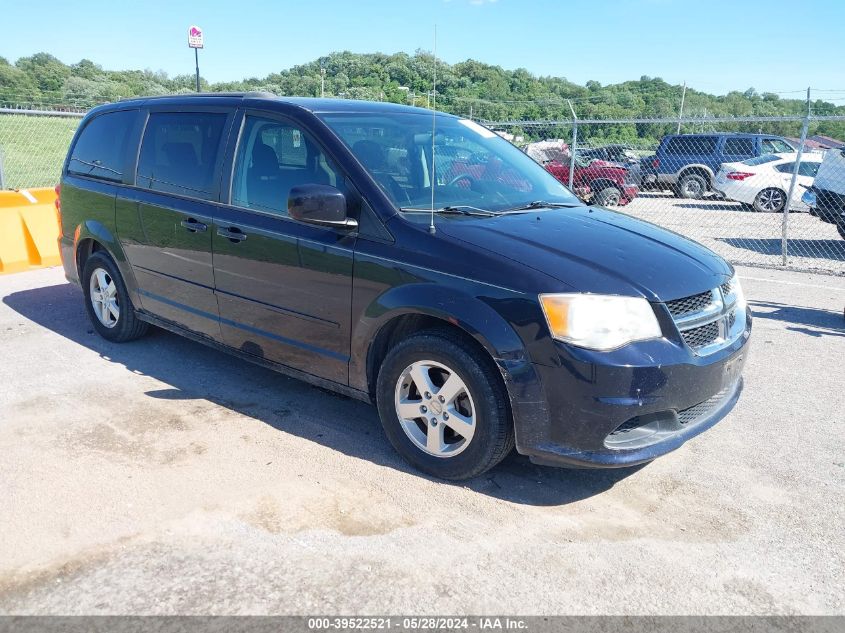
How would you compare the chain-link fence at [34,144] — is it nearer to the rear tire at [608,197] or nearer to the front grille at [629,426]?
the rear tire at [608,197]

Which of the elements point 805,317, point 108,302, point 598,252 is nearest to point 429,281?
point 598,252

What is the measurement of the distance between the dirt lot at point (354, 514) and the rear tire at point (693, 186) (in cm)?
1496

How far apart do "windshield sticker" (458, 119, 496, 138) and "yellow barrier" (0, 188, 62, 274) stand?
5.91 metres

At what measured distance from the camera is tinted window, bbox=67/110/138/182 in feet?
17.2

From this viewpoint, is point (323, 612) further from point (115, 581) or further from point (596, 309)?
point (596, 309)

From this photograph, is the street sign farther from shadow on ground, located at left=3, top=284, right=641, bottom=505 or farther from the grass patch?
shadow on ground, located at left=3, top=284, right=641, bottom=505

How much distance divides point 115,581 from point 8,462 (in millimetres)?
1360

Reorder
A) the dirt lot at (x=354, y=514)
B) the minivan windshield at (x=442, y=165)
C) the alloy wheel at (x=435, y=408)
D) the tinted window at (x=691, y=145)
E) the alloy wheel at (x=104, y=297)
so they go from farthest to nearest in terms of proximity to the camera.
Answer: the tinted window at (x=691, y=145) → the alloy wheel at (x=104, y=297) → the minivan windshield at (x=442, y=165) → the alloy wheel at (x=435, y=408) → the dirt lot at (x=354, y=514)

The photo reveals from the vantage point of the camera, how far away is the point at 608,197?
50.5 feet

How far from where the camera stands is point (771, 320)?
6754mm

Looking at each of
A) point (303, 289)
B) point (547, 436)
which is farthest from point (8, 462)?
point (547, 436)

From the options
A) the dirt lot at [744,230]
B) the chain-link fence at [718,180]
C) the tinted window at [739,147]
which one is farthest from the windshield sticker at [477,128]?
the tinted window at [739,147]

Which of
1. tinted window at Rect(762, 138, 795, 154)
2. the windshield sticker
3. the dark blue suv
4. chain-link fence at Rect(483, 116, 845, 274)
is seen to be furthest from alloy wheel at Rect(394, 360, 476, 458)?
tinted window at Rect(762, 138, 795, 154)

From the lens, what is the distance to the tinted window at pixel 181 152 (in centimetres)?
447
